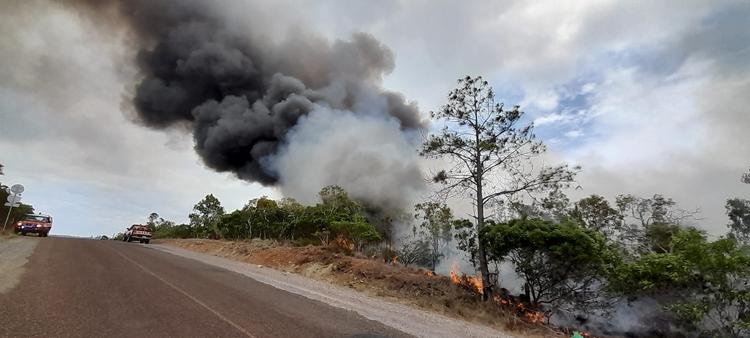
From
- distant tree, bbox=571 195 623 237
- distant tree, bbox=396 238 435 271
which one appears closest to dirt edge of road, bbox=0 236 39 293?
distant tree, bbox=396 238 435 271

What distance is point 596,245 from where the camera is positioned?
11.0m

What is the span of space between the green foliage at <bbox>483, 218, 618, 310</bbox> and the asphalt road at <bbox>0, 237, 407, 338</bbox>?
650 centimetres

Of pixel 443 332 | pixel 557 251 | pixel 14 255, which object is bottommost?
pixel 443 332

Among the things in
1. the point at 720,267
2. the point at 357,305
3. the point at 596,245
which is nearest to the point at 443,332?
the point at 357,305

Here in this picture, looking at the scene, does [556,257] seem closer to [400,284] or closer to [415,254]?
[400,284]

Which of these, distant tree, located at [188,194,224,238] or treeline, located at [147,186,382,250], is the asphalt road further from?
distant tree, located at [188,194,224,238]

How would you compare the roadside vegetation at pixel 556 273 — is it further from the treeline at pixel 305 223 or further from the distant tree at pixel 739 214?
the distant tree at pixel 739 214

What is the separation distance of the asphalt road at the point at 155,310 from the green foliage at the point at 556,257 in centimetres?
650

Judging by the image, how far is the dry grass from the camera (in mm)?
10102

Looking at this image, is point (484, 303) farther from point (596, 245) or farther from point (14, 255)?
point (14, 255)

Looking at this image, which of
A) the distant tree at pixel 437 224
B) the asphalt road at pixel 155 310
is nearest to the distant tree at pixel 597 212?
the distant tree at pixel 437 224

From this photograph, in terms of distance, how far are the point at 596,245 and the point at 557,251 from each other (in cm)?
105

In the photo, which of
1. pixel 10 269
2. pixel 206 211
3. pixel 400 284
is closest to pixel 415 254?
pixel 400 284

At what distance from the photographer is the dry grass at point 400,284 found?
10.1 meters
